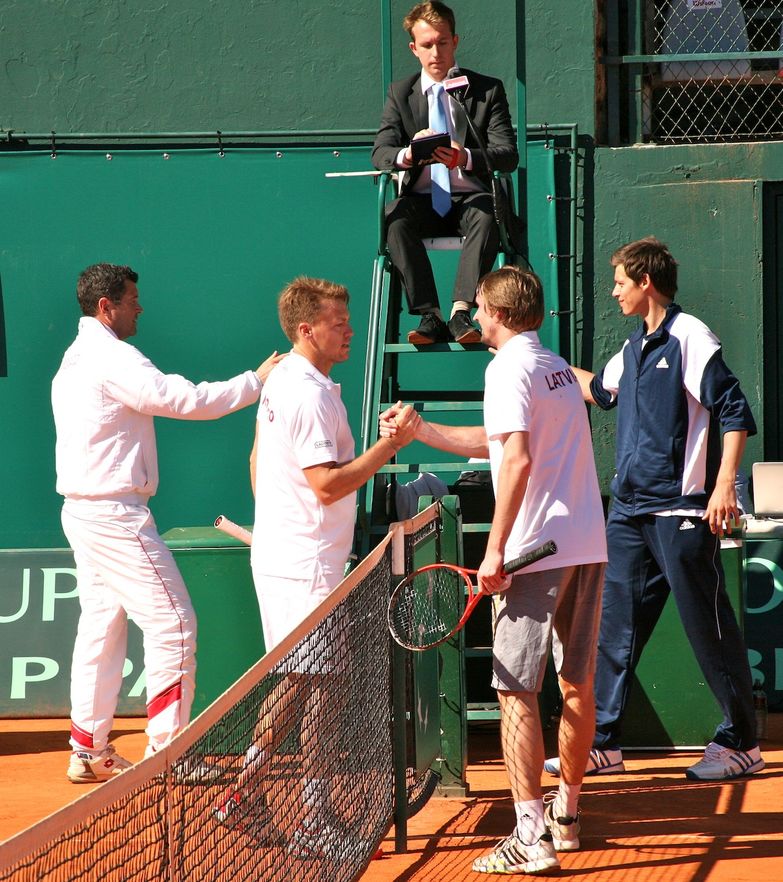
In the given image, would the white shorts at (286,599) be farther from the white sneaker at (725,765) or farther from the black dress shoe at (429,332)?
the white sneaker at (725,765)

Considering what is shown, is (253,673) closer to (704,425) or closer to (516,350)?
(516,350)

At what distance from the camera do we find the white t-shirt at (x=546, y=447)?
4422mm

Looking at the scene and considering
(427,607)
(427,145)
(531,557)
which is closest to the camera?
(531,557)

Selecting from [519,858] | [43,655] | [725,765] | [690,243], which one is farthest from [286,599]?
[690,243]

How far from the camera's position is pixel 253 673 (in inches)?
134

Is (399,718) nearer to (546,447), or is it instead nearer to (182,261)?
(546,447)

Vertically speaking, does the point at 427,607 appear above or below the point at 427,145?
below

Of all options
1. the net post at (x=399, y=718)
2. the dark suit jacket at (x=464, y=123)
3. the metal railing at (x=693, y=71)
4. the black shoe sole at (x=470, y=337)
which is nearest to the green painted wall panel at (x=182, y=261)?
the dark suit jacket at (x=464, y=123)

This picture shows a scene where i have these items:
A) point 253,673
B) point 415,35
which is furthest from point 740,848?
point 415,35

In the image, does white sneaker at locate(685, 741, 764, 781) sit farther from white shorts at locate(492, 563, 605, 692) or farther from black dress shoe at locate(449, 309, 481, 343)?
black dress shoe at locate(449, 309, 481, 343)

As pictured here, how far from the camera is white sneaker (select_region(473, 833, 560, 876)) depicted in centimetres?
441

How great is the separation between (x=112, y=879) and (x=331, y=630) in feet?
3.49

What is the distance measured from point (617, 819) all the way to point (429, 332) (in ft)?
8.15

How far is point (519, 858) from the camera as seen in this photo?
4457 mm
